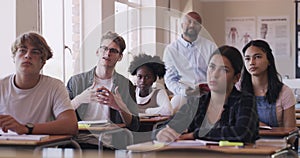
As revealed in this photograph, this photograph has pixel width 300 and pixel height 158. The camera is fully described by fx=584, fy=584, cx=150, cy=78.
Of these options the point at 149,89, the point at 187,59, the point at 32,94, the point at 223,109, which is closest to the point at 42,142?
the point at 32,94

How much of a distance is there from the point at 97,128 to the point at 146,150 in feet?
4.03

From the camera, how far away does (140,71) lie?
184 inches

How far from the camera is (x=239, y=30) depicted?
433 inches

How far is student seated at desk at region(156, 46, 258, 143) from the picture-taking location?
281 centimetres

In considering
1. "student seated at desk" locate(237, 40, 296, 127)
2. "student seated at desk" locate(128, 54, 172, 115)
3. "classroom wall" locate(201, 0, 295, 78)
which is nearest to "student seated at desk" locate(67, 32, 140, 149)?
"student seated at desk" locate(128, 54, 172, 115)

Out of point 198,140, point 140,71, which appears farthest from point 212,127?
point 140,71

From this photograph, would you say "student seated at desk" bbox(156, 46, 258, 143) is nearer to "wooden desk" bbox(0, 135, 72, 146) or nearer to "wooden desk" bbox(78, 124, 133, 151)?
"wooden desk" bbox(0, 135, 72, 146)

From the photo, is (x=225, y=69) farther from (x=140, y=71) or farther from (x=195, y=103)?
Result: (x=140, y=71)

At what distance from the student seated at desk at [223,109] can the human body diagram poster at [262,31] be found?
7.98 meters

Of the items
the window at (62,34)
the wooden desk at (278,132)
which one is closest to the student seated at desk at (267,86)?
the wooden desk at (278,132)

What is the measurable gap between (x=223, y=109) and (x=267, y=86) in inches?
41.9

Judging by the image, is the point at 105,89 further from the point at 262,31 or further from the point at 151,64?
the point at 262,31

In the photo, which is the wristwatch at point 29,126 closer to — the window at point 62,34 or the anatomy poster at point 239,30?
the window at point 62,34

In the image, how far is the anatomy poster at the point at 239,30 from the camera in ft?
35.9
